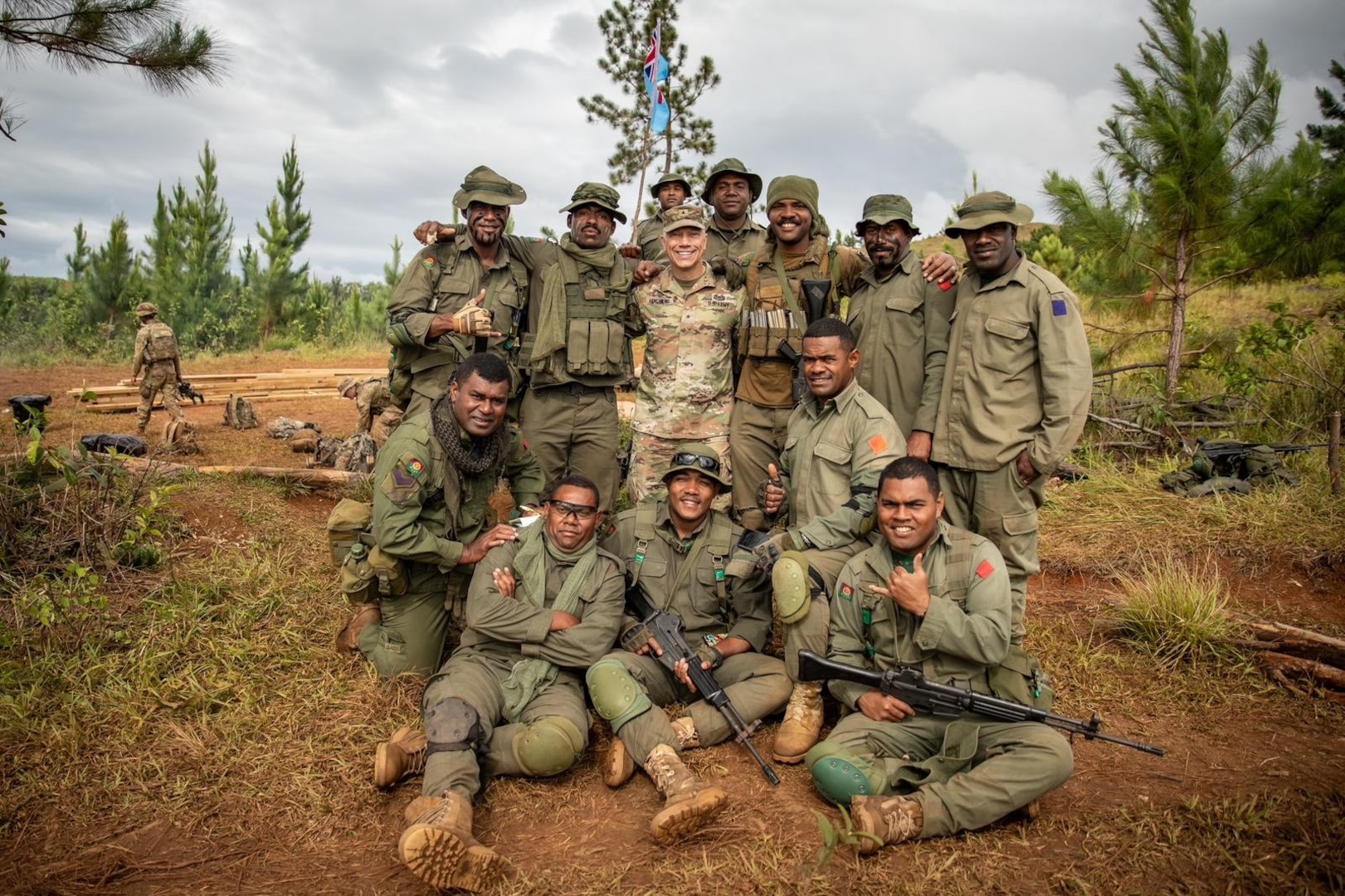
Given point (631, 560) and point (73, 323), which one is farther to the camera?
point (73, 323)

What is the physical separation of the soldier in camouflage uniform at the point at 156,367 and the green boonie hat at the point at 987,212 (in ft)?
30.8

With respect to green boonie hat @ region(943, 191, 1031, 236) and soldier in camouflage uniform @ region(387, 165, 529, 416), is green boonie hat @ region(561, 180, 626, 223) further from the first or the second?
green boonie hat @ region(943, 191, 1031, 236)

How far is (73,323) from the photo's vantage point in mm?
20297

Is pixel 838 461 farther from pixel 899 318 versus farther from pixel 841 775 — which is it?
pixel 841 775

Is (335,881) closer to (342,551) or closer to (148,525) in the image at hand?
(342,551)

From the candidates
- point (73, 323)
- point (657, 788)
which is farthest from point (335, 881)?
point (73, 323)

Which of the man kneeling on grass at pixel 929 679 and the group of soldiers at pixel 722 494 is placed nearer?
the man kneeling on grass at pixel 929 679

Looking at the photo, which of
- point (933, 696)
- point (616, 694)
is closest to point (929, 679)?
point (933, 696)

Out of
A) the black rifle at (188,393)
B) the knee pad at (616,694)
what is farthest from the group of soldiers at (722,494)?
the black rifle at (188,393)

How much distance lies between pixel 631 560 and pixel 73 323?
70.5 ft

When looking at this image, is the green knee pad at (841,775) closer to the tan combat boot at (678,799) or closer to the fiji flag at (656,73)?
the tan combat boot at (678,799)

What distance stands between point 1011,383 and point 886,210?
1246mm

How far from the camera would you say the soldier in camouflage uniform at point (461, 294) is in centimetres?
531

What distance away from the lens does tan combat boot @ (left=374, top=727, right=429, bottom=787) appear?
3566 mm
